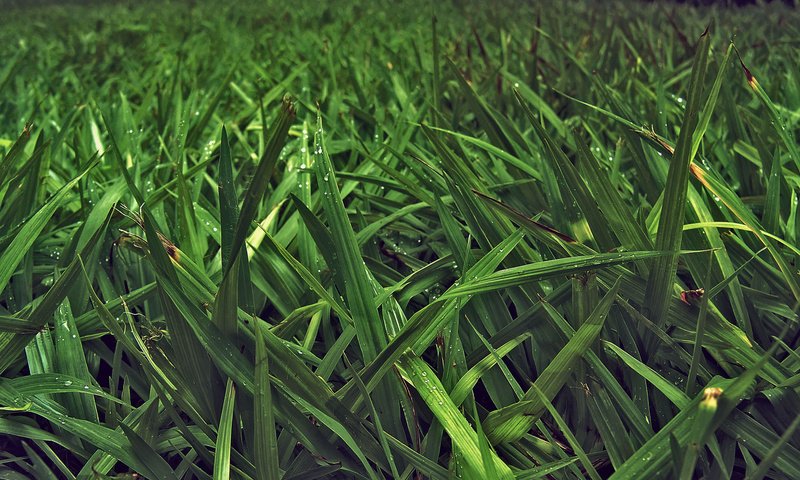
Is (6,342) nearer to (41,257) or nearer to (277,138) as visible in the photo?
(41,257)

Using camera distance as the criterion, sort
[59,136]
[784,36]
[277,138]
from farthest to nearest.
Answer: [784,36]
[59,136]
[277,138]

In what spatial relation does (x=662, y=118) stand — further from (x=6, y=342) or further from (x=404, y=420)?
(x=6, y=342)

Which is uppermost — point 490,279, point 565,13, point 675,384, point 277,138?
point 277,138

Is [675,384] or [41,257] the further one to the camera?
[41,257]

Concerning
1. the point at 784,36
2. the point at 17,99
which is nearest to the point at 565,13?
the point at 784,36

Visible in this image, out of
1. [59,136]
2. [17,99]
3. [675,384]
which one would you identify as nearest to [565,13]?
[17,99]

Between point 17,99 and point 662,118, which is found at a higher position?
point 662,118

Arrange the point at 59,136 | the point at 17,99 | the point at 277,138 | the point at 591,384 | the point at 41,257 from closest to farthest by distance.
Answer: the point at 277,138
the point at 591,384
the point at 41,257
the point at 59,136
the point at 17,99

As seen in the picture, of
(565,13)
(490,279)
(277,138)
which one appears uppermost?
(277,138)

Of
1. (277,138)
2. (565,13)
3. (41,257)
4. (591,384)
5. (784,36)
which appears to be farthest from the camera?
(565,13)
